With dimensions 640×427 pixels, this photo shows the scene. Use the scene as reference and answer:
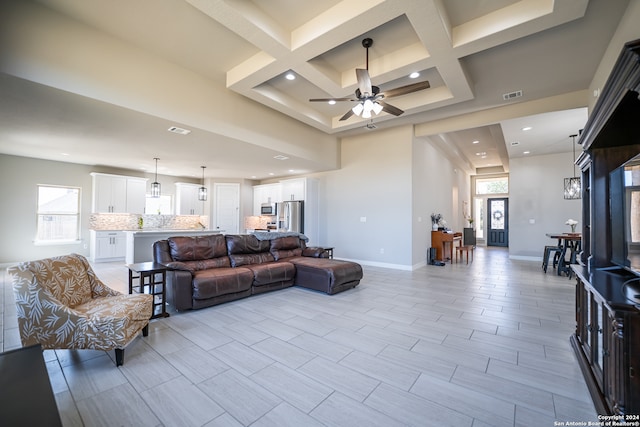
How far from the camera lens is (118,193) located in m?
7.83

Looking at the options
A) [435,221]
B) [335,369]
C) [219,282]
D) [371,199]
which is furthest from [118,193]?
[435,221]

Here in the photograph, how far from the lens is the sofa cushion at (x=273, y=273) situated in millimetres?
4203

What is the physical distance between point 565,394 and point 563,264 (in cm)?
554

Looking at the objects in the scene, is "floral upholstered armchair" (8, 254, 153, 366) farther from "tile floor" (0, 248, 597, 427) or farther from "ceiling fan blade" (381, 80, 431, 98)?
"ceiling fan blade" (381, 80, 431, 98)

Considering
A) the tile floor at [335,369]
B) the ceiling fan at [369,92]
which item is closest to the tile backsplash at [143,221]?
the tile floor at [335,369]

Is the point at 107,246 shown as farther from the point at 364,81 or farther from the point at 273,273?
the point at 364,81

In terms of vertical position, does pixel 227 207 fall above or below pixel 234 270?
above

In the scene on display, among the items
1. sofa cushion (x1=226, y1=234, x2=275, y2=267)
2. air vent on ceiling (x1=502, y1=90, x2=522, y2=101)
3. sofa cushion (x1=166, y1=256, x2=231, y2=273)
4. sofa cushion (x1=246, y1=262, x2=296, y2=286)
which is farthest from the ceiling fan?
sofa cushion (x1=166, y1=256, x2=231, y2=273)

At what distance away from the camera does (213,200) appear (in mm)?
9797

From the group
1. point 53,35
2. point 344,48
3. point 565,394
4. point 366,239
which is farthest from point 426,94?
point 53,35

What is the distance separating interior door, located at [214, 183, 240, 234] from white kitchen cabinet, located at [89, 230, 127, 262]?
9.52 ft

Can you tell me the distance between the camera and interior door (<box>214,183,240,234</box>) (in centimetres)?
982

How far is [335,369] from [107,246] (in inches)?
314

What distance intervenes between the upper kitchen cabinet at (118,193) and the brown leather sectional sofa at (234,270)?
5145 mm
